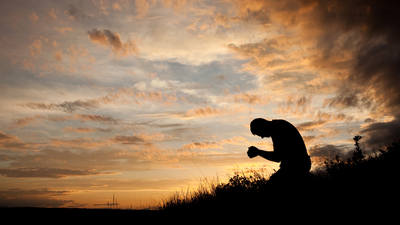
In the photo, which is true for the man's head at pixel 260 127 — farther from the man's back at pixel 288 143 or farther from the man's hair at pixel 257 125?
the man's back at pixel 288 143

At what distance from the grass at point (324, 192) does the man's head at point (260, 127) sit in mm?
946

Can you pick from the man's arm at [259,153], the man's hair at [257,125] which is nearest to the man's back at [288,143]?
the man's arm at [259,153]

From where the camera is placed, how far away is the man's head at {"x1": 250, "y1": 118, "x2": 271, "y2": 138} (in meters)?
5.44

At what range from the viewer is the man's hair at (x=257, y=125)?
549cm

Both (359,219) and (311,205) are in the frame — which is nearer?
(311,205)

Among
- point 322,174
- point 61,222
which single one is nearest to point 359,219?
point 322,174

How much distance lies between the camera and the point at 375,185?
6465mm

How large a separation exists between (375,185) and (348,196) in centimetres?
71

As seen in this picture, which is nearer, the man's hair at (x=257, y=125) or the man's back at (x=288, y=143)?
the man's back at (x=288, y=143)

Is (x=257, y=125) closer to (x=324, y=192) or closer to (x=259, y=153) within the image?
(x=259, y=153)

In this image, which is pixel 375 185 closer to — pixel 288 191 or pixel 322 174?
pixel 322 174

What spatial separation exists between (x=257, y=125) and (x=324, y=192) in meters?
2.82

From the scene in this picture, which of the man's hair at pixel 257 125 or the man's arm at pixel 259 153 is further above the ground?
the man's hair at pixel 257 125

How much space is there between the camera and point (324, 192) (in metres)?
6.69
